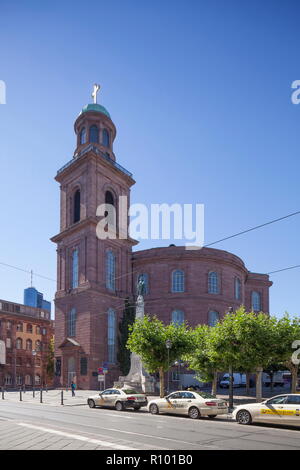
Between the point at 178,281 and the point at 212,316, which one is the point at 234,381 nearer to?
the point at 212,316

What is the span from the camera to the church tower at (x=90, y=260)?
165ft

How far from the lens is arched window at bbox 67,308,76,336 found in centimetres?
5275

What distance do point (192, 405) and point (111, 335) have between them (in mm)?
32333

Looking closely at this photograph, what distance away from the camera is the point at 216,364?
28.8 metres

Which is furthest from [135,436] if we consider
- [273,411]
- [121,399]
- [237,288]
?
[237,288]

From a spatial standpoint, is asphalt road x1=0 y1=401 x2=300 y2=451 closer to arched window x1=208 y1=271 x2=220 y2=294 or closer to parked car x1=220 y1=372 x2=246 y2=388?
parked car x1=220 y1=372 x2=246 y2=388

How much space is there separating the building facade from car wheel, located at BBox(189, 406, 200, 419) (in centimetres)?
5006

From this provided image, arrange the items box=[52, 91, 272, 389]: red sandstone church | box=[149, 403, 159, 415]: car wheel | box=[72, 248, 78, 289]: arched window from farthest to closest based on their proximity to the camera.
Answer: box=[72, 248, 78, 289]: arched window → box=[52, 91, 272, 389]: red sandstone church → box=[149, 403, 159, 415]: car wheel

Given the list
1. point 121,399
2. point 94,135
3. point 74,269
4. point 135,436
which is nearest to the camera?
point 135,436

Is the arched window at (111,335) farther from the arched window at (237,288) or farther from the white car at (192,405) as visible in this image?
the white car at (192,405)

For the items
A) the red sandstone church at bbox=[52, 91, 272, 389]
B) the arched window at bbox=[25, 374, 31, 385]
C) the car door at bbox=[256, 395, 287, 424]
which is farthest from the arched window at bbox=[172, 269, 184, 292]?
the car door at bbox=[256, 395, 287, 424]

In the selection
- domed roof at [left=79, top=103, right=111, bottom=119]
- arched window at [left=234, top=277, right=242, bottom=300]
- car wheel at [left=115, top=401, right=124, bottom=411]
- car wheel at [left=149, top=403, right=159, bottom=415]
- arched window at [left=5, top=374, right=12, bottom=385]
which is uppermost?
domed roof at [left=79, top=103, right=111, bottom=119]

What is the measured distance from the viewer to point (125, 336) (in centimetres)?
5306
